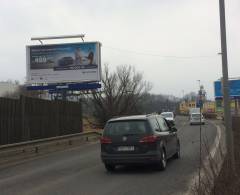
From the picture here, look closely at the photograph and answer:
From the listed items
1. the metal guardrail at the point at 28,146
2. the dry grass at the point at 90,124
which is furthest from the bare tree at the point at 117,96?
the metal guardrail at the point at 28,146

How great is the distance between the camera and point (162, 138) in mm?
14961

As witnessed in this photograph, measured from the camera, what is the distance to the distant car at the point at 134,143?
1424 centimetres

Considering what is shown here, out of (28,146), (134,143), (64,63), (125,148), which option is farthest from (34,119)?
(64,63)

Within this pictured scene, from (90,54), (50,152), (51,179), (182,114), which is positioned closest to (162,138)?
(51,179)

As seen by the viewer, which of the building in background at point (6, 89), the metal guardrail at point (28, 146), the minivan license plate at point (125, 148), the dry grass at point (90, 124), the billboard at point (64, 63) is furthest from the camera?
the building in background at point (6, 89)

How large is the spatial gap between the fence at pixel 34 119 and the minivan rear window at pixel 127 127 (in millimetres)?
8616

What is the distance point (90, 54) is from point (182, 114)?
3940 inches

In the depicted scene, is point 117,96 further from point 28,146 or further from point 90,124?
point 28,146

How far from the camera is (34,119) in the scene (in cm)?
2609

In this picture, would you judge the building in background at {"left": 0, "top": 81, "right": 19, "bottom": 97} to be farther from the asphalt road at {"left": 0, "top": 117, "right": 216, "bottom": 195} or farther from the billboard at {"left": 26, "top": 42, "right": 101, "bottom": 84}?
the asphalt road at {"left": 0, "top": 117, "right": 216, "bottom": 195}

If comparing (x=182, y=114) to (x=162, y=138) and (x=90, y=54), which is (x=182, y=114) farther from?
(x=162, y=138)

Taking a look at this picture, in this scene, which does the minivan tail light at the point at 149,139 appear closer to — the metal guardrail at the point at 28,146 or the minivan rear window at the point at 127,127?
the minivan rear window at the point at 127,127

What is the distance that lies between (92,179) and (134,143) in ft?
5.53

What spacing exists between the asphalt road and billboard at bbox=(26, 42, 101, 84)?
24730 mm
